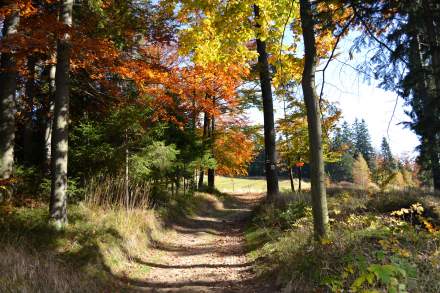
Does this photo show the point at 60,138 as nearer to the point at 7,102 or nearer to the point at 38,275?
the point at 7,102

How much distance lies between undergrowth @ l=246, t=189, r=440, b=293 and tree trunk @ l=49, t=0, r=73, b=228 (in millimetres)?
4069

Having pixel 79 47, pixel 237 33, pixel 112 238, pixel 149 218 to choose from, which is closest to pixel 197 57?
pixel 237 33

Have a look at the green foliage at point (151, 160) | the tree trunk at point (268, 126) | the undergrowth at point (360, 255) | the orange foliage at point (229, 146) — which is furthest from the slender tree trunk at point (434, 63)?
the orange foliage at point (229, 146)

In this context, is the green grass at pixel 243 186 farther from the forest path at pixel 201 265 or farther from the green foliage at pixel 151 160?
the forest path at pixel 201 265

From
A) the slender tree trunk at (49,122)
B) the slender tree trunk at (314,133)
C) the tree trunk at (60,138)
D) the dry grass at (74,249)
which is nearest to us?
the dry grass at (74,249)

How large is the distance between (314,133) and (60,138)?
5070 mm

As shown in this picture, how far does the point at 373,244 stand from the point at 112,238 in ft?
16.3

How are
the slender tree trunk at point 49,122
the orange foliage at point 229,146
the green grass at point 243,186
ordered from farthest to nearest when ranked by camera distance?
the green grass at point 243,186 < the orange foliage at point 229,146 < the slender tree trunk at point 49,122

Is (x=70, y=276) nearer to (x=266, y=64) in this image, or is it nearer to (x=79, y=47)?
(x=79, y=47)

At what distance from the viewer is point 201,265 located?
7582 mm

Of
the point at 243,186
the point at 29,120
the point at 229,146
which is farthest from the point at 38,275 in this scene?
the point at 243,186

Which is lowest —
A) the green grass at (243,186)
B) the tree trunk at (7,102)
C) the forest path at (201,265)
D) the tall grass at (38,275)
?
the forest path at (201,265)

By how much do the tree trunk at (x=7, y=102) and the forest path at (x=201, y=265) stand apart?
13.3ft

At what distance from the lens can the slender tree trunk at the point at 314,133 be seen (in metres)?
5.56
